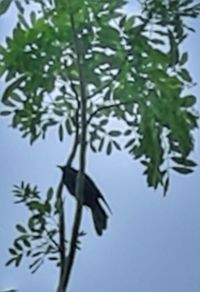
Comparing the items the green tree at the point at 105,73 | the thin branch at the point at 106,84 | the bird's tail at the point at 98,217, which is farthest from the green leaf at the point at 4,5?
the bird's tail at the point at 98,217

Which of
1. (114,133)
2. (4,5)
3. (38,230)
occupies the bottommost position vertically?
(38,230)

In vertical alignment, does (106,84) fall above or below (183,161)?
above

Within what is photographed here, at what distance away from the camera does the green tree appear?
128 cm

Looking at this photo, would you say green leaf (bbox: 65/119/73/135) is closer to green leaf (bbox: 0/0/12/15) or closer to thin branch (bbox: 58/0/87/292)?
thin branch (bbox: 58/0/87/292)

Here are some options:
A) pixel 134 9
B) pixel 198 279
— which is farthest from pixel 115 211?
pixel 134 9

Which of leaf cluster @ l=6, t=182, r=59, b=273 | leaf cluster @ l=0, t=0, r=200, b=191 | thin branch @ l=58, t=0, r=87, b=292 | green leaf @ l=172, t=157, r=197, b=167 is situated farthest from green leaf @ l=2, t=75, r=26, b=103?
green leaf @ l=172, t=157, r=197, b=167

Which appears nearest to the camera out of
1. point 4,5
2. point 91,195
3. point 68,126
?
point 4,5

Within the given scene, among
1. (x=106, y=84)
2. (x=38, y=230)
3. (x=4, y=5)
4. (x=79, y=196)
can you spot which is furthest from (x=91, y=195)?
(x=4, y=5)

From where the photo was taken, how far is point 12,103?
1482 millimetres

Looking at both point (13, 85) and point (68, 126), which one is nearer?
point (13, 85)

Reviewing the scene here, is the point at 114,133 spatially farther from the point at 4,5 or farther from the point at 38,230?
the point at 4,5

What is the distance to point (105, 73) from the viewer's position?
1380mm

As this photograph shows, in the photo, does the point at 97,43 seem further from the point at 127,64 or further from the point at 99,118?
the point at 99,118

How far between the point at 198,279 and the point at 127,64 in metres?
0.85
